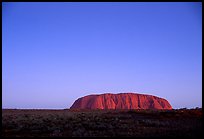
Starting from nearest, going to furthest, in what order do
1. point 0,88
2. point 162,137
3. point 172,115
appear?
1. point 0,88
2. point 162,137
3. point 172,115

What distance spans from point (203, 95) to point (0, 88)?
21.2 feet

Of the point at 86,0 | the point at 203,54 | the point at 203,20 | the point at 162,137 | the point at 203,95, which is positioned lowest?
the point at 162,137

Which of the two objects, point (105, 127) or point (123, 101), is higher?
point (123, 101)

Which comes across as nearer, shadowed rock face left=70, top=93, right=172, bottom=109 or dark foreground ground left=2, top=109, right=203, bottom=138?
dark foreground ground left=2, top=109, right=203, bottom=138

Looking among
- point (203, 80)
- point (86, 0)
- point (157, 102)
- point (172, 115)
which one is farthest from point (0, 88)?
point (157, 102)

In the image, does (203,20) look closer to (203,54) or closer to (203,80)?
(203,54)

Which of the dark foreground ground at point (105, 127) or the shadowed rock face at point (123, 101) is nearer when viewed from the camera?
the dark foreground ground at point (105, 127)

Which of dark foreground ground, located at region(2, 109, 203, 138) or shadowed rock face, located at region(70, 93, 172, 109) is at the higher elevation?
shadowed rock face, located at region(70, 93, 172, 109)

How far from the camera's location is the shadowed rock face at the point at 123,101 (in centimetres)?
13988

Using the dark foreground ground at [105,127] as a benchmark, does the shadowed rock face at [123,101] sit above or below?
above

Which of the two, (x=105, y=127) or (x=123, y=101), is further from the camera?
(x=123, y=101)

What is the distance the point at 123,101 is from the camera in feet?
482

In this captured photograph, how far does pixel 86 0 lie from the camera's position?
1016cm

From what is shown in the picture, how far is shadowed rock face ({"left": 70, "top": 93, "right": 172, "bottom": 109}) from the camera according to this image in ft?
459
